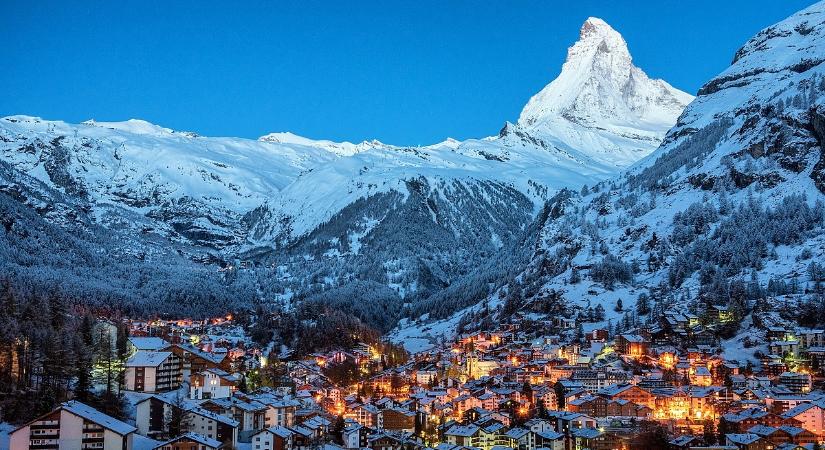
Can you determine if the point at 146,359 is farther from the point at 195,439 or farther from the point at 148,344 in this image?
the point at 195,439

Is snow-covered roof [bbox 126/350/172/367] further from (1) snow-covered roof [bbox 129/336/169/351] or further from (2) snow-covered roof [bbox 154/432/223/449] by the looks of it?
(2) snow-covered roof [bbox 154/432/223/449]

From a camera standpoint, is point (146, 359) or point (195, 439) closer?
point (195, 439)

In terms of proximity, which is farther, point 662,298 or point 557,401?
point 662,298

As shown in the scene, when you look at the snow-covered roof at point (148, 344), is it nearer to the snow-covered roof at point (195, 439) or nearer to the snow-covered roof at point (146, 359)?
the snow-covered roof at point (146, 359)

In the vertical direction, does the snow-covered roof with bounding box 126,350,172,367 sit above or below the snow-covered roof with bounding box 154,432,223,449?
above

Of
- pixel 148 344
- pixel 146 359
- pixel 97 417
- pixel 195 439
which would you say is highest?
pixel 148 344

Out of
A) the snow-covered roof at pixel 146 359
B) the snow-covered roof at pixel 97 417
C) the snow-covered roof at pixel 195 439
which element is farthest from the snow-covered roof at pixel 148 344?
the snow-covered roof at pixel 195 439

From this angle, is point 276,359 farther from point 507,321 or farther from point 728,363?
point 728,363

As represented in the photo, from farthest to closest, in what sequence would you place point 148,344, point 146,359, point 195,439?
point 148,344
point 146,359
point 195,439

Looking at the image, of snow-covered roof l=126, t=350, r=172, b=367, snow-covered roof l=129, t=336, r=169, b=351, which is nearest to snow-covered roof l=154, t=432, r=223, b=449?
snow-covered roof l=126, t=350, r=172, b=367

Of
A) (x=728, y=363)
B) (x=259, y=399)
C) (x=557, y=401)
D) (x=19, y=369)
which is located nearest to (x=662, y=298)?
(x=728, y=363)

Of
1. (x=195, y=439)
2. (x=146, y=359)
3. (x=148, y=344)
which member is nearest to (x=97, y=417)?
(x=195, y=439)
